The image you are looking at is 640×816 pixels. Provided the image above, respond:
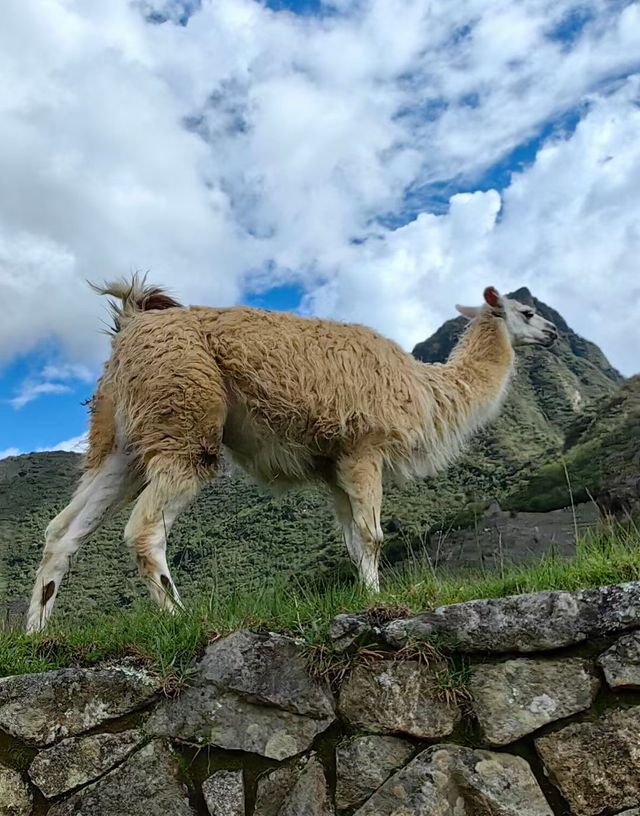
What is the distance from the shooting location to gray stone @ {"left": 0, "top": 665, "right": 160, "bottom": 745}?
3531 mm

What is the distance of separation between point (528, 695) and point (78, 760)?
2111 mm

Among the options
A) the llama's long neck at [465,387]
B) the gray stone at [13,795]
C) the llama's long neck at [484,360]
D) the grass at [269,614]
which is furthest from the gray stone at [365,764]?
the llama's long neck at [484,360]

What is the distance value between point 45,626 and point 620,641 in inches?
132

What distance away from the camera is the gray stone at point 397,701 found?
10.5 feet

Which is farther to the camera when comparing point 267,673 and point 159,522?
point 159,522

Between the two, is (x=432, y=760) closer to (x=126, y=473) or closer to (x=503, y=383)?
(x=126, y=473)

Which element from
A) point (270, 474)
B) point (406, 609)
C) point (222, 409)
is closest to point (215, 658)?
point (406, 609)

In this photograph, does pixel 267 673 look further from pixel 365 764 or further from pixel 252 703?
pixel 365 764

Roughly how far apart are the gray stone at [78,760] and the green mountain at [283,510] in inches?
42.6

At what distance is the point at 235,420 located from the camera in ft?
18.6

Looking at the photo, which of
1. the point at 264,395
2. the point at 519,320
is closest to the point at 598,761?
the point at 264,395

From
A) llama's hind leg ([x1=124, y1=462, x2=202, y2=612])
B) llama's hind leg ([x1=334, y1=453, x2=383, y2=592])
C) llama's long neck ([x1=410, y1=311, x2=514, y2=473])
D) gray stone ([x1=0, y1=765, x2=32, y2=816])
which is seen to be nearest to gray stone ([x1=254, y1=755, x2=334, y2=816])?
gray stone ([x1=0, y1=765, x2=32, y2=816])

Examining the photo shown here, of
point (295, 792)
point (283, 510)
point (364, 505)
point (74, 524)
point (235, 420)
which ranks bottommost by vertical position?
point (295, 792)

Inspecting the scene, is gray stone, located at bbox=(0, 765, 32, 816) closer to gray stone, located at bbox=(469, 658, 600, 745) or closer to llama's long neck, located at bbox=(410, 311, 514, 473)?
gray stone, located at bbox=(469, 658, 600, 745)
